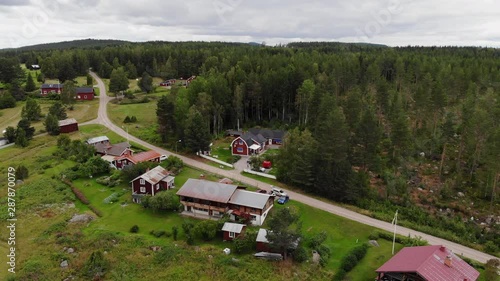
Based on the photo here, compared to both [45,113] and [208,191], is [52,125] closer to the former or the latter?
[45,113]

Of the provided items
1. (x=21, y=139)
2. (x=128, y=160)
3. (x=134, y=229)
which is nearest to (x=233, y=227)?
(x=134, y=229)

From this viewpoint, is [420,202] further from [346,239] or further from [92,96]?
[92,96]

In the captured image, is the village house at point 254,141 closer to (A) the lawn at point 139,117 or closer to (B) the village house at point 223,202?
(A) the lawn at point 139,117

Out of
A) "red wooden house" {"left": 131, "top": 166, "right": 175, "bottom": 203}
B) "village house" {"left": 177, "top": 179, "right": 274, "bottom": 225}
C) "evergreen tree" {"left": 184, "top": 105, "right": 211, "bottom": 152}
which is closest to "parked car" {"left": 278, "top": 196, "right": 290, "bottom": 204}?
"village house" {"left": 177, "top": 179, "right": 274, "bottom": 225}

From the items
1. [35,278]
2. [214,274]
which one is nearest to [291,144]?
[214,274]

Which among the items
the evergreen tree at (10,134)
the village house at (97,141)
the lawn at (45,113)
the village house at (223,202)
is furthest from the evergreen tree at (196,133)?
the lawn at (45,113)
